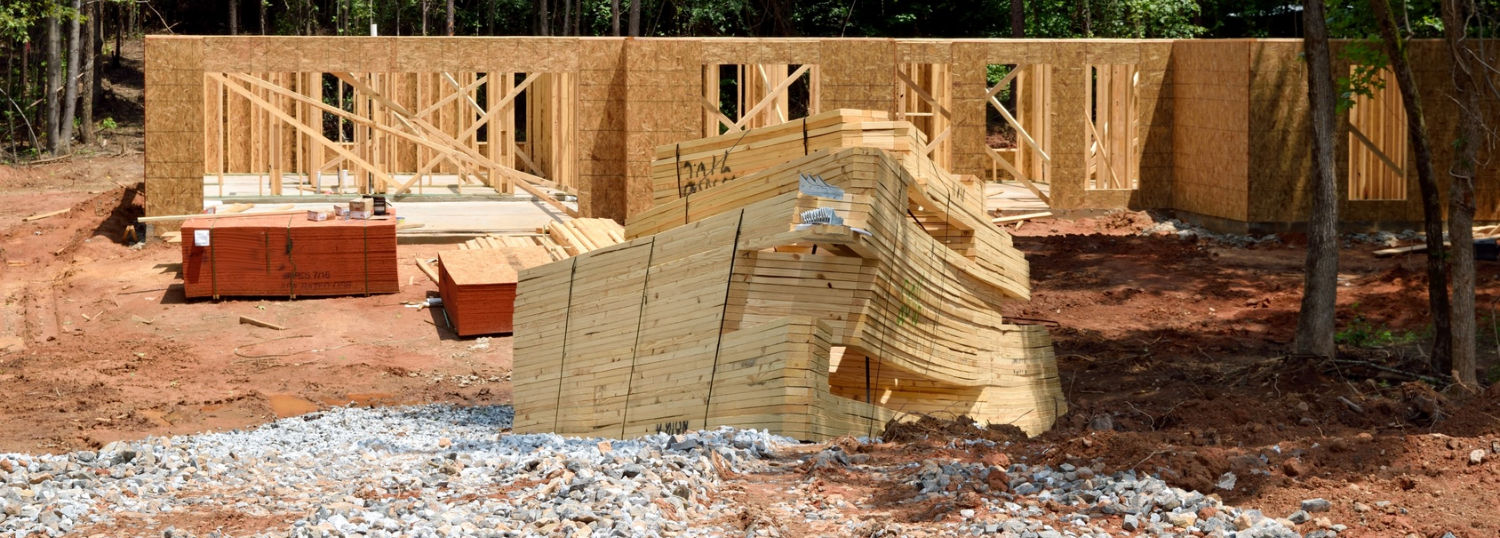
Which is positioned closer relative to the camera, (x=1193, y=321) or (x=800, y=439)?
(x=800, y=439)

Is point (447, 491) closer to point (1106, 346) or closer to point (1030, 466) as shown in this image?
point (1030, 466)

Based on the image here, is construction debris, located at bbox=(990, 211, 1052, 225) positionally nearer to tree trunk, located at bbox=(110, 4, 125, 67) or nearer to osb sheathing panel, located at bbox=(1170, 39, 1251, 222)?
osb sheathing panel, located at bbox=(1170, 39, 1251, 222)

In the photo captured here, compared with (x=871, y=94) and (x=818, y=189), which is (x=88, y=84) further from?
(x=818, y=189)

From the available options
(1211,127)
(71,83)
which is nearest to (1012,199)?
(1211,127)

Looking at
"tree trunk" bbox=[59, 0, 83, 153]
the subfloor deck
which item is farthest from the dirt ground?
"tree trunk" bbox=[59, 0, 83, 153]

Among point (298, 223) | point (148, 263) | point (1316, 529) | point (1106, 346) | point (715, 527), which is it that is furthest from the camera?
point (148, 263)

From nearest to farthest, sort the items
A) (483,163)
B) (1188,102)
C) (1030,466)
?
(1030,466)
(483,163)
(1188,102)

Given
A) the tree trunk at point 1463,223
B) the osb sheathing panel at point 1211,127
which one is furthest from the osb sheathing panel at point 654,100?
the tree trunk at point 1463,223

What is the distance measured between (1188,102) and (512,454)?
15112 mm

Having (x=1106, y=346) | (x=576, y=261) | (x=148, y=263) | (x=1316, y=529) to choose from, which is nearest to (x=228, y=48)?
(x=148, y=263)

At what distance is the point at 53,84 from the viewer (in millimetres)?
29609

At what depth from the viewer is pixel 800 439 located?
30.2 feet

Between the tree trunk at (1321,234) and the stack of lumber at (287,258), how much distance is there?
9.18 m

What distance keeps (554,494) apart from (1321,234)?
727cm
